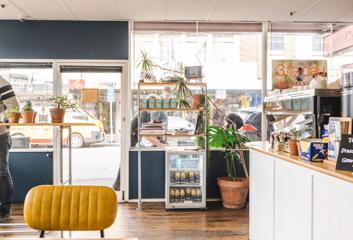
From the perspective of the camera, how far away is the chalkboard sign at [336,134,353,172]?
1.85 m

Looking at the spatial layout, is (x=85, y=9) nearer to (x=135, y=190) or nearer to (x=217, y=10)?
(x=217, y=10)

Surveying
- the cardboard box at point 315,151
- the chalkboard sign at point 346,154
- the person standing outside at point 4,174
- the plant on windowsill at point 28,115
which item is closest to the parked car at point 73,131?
the person standing outside at point 4,174

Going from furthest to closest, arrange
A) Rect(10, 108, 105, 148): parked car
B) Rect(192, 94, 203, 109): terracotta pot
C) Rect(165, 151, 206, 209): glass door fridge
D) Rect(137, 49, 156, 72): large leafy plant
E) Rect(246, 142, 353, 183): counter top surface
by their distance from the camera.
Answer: Rect(10, 108, 105, 148): parked car → Rect(137, 49, 156, 72): large leafy plant → Rect(192, 94, 203, 109): terracotta pot → Rect(165, 151, 206, 209): glass door fridge → Rect(246, 142, 353, 183): counter top surface

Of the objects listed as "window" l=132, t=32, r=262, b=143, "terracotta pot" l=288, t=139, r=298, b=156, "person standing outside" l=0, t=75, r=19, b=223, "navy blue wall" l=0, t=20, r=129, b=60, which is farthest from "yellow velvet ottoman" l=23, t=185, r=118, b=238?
"window" l=132, t=32, r=262, b=143

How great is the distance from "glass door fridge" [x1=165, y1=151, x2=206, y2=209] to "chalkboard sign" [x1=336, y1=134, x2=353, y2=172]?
2914mm

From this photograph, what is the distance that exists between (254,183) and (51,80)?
3329mm

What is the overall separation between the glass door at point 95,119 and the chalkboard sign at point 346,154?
3.70 meters

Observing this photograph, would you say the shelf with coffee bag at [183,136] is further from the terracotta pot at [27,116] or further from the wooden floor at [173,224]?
the terracotta pot at [27,116]

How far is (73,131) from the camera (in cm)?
523

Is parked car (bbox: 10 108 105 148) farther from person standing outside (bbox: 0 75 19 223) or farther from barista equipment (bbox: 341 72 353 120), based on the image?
barista equipment (bbox: 341 72 353 120)

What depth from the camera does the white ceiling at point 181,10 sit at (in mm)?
4270

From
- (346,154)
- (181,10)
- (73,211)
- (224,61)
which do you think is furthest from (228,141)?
(73,211)

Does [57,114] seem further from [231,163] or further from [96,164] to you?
[231,163]

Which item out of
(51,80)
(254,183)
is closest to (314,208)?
(254,183)
